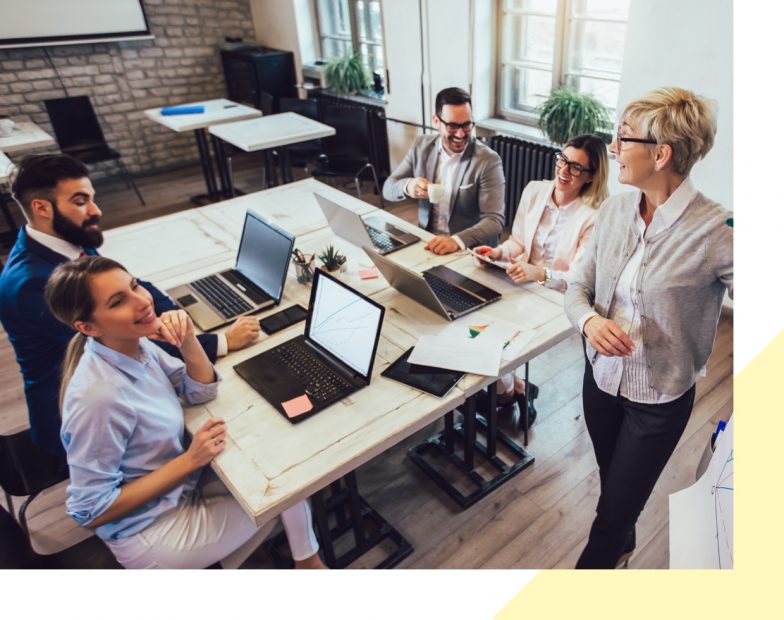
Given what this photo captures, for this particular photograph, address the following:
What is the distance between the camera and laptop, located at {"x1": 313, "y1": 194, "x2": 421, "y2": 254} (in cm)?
238

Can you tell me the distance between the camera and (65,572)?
48 centimetres

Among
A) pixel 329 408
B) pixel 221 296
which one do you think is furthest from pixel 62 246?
pixel 329 408

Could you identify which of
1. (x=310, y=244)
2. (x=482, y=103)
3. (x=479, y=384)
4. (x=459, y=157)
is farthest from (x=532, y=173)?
(x=479, y=384)

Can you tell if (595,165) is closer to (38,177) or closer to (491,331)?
(491,331)

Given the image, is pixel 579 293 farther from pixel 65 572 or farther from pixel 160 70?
pixel 160 70

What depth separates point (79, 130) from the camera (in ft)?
18.4

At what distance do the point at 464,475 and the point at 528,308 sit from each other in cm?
86

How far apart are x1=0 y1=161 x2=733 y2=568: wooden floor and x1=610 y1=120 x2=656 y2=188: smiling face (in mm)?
1325

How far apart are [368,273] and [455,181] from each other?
0.76m

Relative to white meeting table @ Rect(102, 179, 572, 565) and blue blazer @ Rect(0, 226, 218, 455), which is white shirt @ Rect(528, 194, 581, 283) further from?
blue blazer @ Rect(0, 226, 218, 455)

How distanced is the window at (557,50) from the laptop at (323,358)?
3.00 meters

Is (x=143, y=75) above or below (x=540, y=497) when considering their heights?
above

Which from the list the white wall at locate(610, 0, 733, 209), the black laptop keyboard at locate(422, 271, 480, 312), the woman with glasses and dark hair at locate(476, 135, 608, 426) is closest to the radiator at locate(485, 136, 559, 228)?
the white wall at locate(610, 0, 733, 209)

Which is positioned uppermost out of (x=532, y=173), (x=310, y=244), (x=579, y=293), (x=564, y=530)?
(x=579, y=293)
